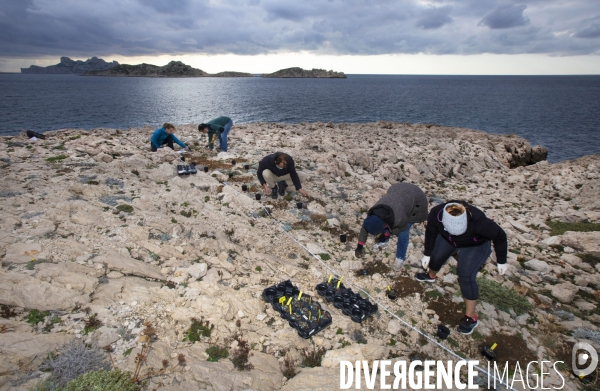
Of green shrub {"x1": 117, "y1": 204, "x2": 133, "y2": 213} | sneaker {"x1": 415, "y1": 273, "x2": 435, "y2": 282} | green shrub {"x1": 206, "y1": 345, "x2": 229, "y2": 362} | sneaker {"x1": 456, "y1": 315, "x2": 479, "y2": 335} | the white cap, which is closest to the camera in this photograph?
green shrub {"x1": 206, "y1": 345, "x2": 229, "y2": 362}

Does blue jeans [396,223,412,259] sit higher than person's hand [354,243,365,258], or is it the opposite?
blue jeans [396,223,412,259]

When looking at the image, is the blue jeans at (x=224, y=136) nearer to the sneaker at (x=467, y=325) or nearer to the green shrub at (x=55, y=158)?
the green shrub at (x=55, y=158)

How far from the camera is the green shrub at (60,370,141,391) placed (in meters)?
3.96

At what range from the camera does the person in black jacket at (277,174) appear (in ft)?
31.8

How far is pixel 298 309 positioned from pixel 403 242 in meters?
3.34

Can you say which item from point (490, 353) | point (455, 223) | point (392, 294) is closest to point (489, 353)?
point (490, 353)

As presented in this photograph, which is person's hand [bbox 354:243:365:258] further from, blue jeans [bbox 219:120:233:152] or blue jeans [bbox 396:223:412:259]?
blue jeans [bbox 219:120:233:152]

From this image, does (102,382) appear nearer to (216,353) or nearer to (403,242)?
(216,353)

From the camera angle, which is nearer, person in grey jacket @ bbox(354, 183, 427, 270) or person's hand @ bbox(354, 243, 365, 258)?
person in grey jacket @ bbox(354, 183, 427, 270)

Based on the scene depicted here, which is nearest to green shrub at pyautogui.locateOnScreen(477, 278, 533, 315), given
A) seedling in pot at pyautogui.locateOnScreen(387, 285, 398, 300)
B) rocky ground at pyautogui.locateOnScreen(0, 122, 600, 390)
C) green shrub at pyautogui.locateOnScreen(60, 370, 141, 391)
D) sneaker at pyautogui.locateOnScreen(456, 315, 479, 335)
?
rocky ground at pyautogui.locateOnScreen(0, 122, 600, 390)

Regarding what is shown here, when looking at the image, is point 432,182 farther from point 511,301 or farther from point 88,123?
point 88,123

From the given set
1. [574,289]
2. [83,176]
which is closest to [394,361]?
[574,289]

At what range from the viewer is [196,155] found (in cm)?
1551

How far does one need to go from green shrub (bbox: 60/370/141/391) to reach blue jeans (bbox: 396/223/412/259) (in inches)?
245
